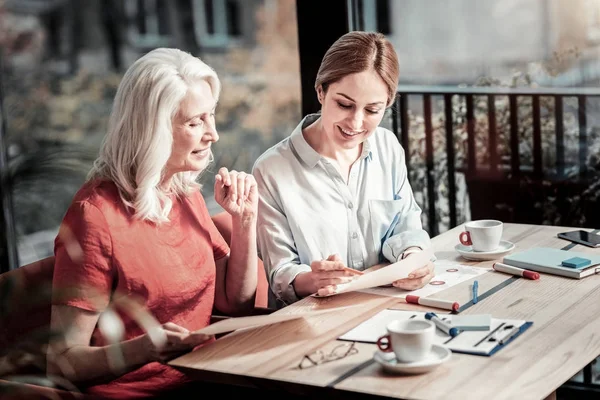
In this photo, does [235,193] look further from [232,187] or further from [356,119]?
[356,119]

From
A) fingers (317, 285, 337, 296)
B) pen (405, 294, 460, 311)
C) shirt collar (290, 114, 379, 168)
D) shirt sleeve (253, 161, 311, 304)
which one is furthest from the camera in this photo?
shirt collar (290, 114, 379, 168)

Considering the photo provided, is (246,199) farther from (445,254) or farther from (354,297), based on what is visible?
(445,254)

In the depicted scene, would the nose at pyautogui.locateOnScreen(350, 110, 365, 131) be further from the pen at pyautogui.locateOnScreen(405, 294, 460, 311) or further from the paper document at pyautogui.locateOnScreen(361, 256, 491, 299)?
the pen at pyautogui.locateOnScreen(405, 294, 460, 311)

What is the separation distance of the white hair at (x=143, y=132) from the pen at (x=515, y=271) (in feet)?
2.76

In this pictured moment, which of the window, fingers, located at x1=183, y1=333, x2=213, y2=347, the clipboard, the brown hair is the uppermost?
the window

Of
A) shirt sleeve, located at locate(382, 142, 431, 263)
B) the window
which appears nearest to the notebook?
shirt sleeve, located at locate(382, 142, 431, 263)

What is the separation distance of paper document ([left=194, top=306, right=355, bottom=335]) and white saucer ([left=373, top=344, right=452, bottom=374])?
0.26m

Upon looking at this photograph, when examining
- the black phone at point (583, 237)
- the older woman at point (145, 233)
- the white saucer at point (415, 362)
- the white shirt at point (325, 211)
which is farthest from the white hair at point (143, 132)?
the black phone at point (583, 237)

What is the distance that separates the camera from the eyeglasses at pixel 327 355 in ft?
5.24

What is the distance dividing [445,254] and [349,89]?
519 millimetres

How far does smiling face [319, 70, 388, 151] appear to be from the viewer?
88.7 inches

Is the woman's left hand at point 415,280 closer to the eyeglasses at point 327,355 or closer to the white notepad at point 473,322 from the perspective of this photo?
the white notepad at point 473,322

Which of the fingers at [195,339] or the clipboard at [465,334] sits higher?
the fingers at [195,339]

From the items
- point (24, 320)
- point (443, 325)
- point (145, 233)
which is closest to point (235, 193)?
point (145, 233)
